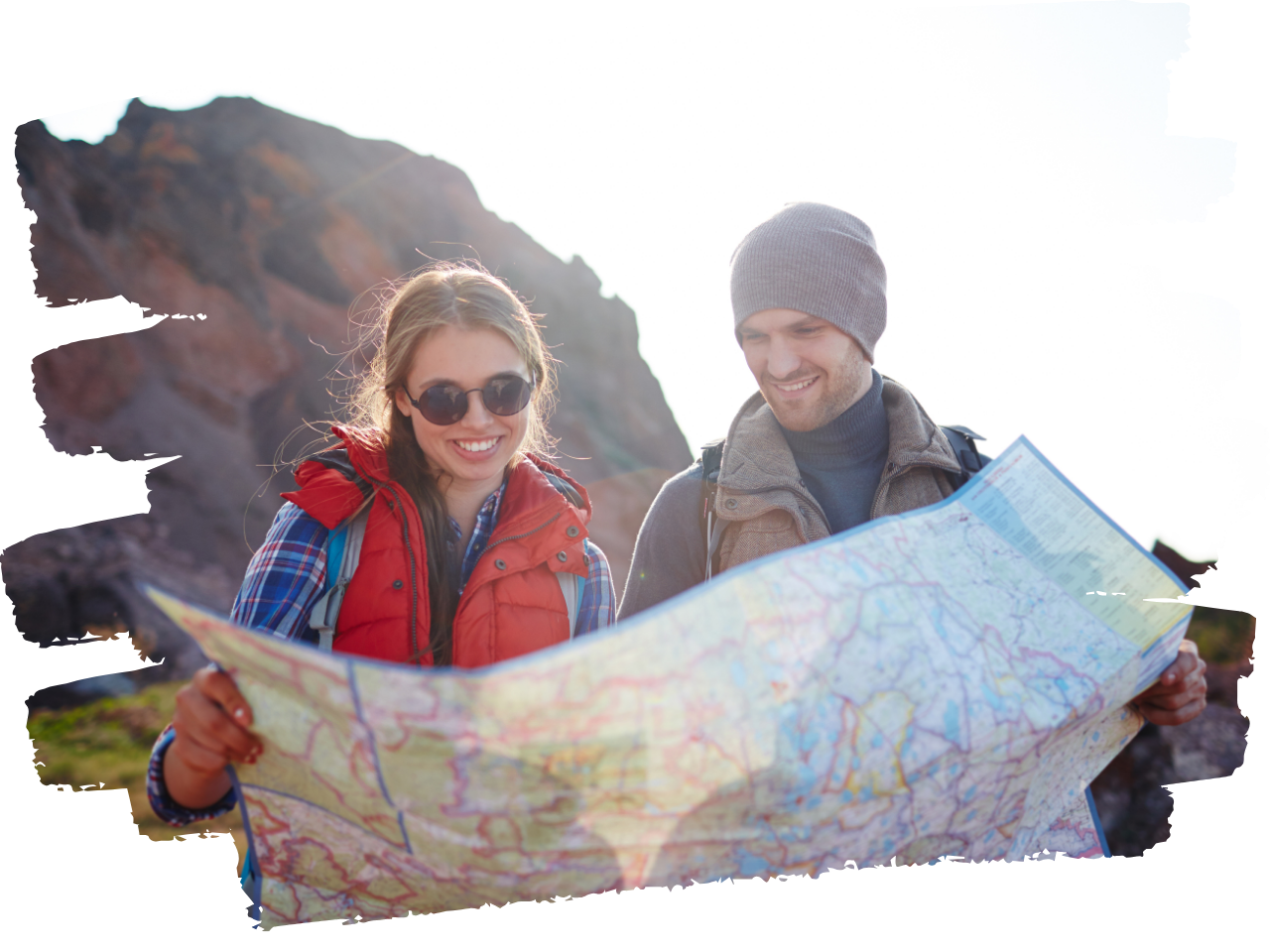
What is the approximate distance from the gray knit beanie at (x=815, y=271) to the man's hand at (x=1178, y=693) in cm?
132

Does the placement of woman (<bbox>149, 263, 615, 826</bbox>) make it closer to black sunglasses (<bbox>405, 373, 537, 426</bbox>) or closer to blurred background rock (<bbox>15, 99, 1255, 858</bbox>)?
black sunglasses (<bbox>405, 373, 537, 426</bbox>)

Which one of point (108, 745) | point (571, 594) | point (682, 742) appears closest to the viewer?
point (682, 742)

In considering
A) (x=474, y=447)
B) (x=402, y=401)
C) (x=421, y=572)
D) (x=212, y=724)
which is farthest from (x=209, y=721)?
(x=402, y=401)

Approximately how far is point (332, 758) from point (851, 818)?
3.33 feet

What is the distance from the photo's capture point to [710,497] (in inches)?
93.7

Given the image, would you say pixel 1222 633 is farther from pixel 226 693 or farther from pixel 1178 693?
pixel 226 693

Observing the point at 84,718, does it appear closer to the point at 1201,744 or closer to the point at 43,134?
the point at 1201,744

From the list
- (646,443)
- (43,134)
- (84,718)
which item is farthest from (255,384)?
(84,718)

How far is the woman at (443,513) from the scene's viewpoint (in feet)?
6.01

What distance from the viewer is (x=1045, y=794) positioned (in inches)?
64.2

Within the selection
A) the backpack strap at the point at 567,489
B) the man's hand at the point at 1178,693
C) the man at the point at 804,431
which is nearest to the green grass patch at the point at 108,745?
the backpack strap at the point at 567,489

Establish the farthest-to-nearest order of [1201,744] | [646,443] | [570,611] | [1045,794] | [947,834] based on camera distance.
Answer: [646,443]
[1201,744]
[570,611]
[1045,794]
[947,834]

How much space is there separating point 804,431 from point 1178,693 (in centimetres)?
128

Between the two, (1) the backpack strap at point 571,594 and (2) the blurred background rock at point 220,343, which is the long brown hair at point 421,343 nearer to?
(1) the backpack strap at point 571,594
